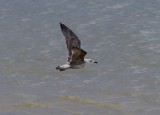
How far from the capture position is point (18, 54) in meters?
17.4

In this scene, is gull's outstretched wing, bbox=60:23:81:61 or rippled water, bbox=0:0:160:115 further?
rippled water, bbox=0:0:160:115

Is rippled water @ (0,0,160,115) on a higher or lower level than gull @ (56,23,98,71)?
lower

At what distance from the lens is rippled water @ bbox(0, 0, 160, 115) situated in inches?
564

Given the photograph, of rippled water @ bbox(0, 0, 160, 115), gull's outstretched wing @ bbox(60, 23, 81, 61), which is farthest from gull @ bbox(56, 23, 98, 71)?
rippled water @ bbox(0, 0, 160, 115)

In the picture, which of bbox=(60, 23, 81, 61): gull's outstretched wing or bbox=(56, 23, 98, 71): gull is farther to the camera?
bbox=(60, 23, 81, 61): gull's outstretched wing

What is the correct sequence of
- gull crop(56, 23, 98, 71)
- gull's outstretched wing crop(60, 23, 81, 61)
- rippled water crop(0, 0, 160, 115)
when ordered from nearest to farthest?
gull crop(56, 23, 98, 71) < gull's outstretched wing crop(60, 23, 81, 61) < rippled water crop(0, 0, 160, 115)

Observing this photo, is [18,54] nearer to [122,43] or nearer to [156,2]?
[122,43]

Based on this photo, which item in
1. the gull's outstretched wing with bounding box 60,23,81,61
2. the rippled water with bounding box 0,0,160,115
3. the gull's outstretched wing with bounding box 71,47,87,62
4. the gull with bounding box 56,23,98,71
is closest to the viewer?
the gull's outstretched wing with bounding box 71,47,87,62

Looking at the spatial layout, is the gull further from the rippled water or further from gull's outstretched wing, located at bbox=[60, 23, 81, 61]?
the rippled water

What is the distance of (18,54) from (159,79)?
181 inches

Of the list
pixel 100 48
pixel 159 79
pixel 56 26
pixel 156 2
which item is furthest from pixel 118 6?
pixel 159 79

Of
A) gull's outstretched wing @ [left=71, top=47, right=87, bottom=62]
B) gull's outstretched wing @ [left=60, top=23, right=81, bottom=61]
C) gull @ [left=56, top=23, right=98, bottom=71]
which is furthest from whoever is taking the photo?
gull's outstretched wing @ [left=60, top=23, right=81, bottom=61]

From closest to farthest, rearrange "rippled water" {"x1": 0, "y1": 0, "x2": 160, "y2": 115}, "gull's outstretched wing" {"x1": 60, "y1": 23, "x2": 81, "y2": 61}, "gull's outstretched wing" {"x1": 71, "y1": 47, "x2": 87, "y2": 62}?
"gull's outstretched wing" {"x1": 71, "y1": 47, "x2": 87, "y2": 62}, "gull's outstretched wing" {"x1": 60, "y1": 23, "x2": 81, "y2": 61}, "rippled water" {"x1": 0, "y1": 0, "x2": 160, "y2": 115}

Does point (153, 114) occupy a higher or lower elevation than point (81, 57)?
lower
